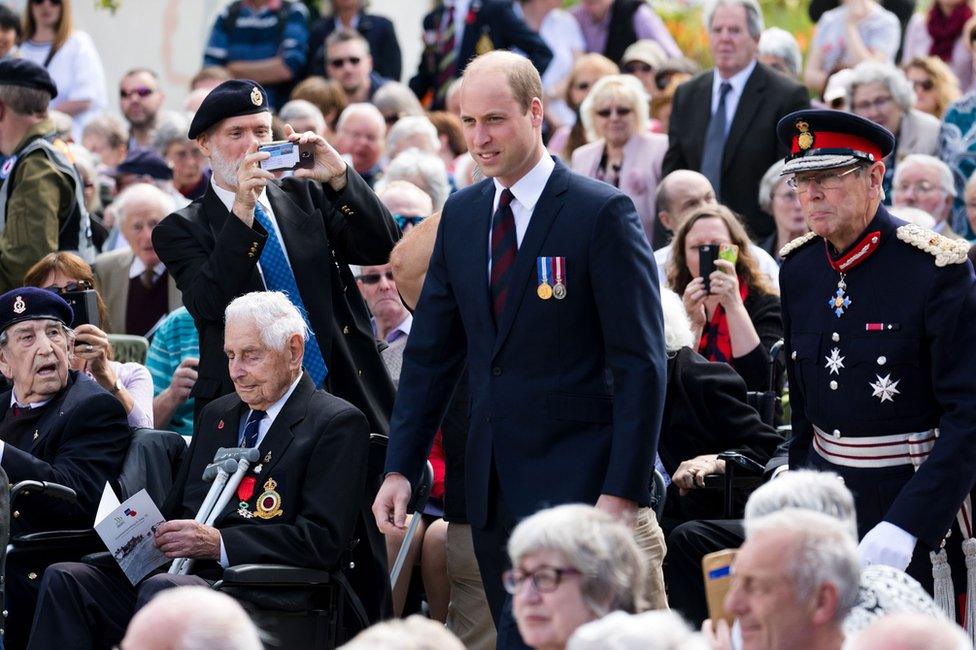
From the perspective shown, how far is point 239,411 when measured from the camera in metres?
7.03

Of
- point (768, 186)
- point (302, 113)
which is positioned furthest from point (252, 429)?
point (302, 113)

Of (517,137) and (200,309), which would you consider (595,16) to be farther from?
(517,137)

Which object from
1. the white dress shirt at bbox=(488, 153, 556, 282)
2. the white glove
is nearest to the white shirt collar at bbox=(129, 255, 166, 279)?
the white dress shirt at bbox=(488, 153, 556, 282)

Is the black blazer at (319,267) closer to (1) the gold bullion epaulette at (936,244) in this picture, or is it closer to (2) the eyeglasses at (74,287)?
(2) the eyeglasses at (74,287)

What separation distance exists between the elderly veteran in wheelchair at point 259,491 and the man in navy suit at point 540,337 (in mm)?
980

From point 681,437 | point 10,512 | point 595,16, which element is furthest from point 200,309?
point 595,16

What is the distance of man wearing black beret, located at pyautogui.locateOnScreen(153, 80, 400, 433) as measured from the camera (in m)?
7.19

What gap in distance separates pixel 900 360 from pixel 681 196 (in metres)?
4.24

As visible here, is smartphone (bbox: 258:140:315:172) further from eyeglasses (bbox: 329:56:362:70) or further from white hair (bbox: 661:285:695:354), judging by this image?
eyeglasses (bbox: 329:56:362:70)

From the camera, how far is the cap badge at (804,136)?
600 centimetres

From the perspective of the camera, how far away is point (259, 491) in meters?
6.75

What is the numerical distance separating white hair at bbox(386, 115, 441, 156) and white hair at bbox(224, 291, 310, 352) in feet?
16.5

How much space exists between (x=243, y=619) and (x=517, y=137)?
1987 millimetres

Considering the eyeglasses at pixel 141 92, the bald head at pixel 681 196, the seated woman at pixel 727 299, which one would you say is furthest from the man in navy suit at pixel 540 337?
the eyeglasses at pixel 141 92
